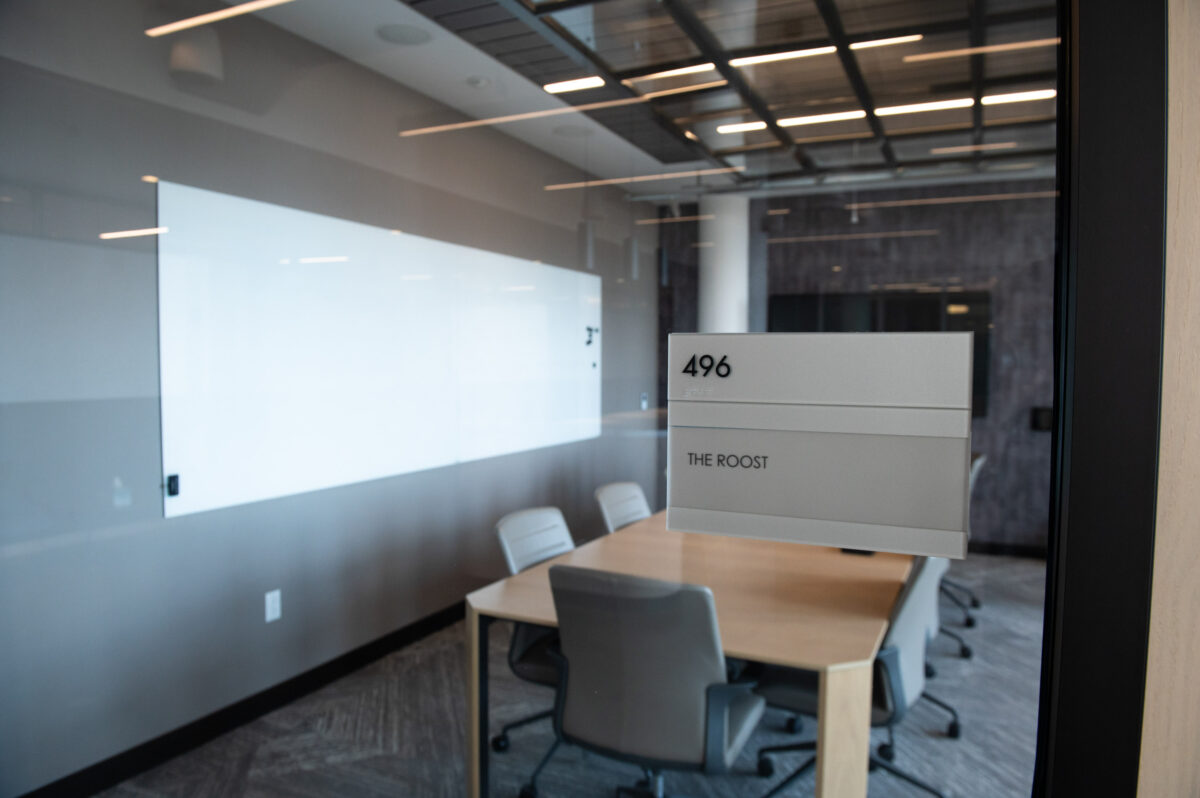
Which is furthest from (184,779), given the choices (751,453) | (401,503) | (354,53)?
(354,53)

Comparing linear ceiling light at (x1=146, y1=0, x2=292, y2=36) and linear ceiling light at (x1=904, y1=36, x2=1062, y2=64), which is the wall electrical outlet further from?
linear ceiling light at (x1=904, y1=36, x2=1062, y2=64)

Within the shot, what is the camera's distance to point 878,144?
3.72 feet

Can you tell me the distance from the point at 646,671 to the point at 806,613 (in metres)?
0.46

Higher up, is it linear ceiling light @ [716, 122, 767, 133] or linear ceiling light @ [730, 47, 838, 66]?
linear ceiling light @ [730, 47, 838, 66]

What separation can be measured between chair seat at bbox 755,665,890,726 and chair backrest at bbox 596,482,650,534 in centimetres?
76

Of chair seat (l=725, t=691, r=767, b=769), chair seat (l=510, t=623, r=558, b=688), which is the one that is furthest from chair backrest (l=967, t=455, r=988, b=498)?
chair seat (l=510, t=623, r=558, b=688)

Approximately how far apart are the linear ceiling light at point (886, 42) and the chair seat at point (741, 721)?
1640 millimetres

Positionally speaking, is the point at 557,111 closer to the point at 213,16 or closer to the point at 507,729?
the point at 213,16

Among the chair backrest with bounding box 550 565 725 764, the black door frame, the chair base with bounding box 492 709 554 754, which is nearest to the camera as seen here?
the black door frame

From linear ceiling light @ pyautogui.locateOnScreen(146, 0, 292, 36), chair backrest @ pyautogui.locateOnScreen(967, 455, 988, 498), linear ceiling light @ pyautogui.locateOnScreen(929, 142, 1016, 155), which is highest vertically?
linear ceiling light @ pyautogui.locateOnScreen(146, 0, 292, 36)

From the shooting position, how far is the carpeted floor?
2289mm

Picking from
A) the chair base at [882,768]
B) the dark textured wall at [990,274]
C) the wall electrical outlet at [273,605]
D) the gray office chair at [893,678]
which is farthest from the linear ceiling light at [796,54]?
the wall electrical outlet at [273,605]

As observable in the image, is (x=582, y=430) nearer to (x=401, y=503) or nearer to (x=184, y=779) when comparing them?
(x=401, y=503)

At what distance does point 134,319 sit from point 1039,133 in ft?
8.42
